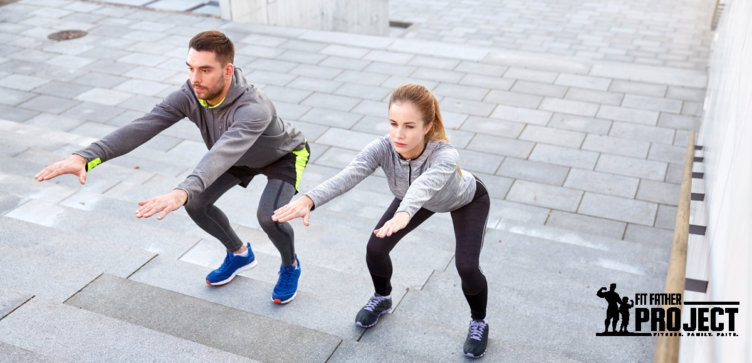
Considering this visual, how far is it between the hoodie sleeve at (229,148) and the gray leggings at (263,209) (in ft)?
1.31

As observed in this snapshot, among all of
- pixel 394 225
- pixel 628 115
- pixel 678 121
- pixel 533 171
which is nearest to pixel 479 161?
pixel 533 171

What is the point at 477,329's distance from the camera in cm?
409

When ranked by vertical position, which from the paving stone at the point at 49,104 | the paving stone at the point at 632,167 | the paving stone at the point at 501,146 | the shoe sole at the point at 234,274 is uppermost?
the shoe sole at the point at 234,274

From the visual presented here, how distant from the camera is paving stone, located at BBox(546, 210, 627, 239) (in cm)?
638

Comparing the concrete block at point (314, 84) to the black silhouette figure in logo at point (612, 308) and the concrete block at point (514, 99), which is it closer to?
the concrete block at point (514, 99)

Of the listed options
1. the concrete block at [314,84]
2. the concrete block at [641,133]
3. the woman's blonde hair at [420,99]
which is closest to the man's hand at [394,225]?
the woman's blonde hair at [420,99]

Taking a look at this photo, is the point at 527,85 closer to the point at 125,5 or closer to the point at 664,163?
the point at 664,163

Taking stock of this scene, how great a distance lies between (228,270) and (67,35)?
853 centimetres

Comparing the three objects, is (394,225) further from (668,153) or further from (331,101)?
(331,101)

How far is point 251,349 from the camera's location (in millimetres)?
3803

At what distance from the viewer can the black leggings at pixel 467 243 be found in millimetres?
3869

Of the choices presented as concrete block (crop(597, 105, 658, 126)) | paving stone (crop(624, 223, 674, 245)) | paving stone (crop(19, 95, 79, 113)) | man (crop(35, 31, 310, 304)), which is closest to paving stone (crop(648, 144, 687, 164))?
concrete block (crop(597, 105, 658, 126))

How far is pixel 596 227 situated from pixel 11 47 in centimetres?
934

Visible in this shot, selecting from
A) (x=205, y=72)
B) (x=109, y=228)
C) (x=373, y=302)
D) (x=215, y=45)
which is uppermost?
(x=215, y=45)
